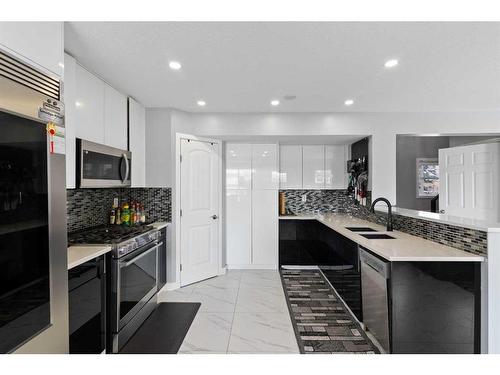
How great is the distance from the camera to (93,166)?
2.25m

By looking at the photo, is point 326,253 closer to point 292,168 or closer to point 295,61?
point 292,168

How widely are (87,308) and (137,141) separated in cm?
200

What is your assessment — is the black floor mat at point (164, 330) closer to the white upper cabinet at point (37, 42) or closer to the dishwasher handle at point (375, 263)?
the dishwasher handle at point (375, 263)

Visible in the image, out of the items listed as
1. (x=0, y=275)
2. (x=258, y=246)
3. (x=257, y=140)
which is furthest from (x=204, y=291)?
(x=0, y=275)

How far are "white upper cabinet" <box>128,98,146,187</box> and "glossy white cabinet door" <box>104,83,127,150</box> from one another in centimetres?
12

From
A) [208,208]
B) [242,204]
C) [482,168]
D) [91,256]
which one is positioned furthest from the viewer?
[242,204]

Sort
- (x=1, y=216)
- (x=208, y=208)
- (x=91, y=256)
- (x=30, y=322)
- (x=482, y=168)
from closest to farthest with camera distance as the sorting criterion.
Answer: (x=1, y=216)
(x=30, y=322)
(x=91, y=256)
(x=482, y=168)
(x=208, y=208)

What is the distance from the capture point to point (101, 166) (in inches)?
93.8

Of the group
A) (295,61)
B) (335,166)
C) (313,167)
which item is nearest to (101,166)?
(295,61)

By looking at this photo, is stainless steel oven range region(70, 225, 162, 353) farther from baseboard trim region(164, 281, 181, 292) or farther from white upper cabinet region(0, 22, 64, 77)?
white upper cabinet region(0, 22, 64, 77)

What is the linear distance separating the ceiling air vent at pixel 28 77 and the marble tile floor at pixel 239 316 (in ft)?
6.55

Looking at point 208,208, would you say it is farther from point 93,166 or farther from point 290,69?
point 290,69

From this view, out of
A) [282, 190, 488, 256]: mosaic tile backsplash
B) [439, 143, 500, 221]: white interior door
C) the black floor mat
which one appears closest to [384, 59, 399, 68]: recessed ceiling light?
[282, 190, 488, 256]: mosaic tile backsplash

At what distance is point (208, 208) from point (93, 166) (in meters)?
1.73
